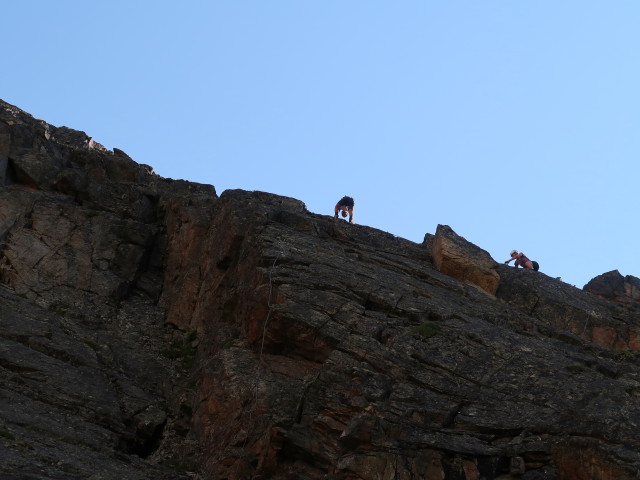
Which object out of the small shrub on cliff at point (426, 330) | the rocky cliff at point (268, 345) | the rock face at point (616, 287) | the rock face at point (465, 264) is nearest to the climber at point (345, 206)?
the rocky cliff at point (268, 345)

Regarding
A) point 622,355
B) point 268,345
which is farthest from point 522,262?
point 268,345

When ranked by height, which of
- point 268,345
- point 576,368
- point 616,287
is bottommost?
point 268,345

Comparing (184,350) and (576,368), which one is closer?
(576,368)

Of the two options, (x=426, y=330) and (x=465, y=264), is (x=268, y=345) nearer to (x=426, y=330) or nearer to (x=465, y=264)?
(x=426, y=330)

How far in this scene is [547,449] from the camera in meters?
26.4

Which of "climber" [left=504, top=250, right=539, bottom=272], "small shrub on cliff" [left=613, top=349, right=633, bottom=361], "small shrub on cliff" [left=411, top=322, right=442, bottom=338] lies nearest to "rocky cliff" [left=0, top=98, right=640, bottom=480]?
"small shrub on cliff" [left=613, top=349, right=633, bottom=361]

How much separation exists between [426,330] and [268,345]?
4.92 metres

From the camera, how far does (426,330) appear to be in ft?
105

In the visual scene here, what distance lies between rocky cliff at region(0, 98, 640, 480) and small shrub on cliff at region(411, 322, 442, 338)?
0.84 ft

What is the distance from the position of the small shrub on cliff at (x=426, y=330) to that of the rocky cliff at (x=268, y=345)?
0.84ft

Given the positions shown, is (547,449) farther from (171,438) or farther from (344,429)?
(171,438)

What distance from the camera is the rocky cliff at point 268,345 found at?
26.7 m

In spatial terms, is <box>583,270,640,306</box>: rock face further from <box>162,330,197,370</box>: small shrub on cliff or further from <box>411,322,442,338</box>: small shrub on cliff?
<box>162,330,197,370</box>: small shrub on cliff

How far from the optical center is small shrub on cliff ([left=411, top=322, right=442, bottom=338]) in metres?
31.9
